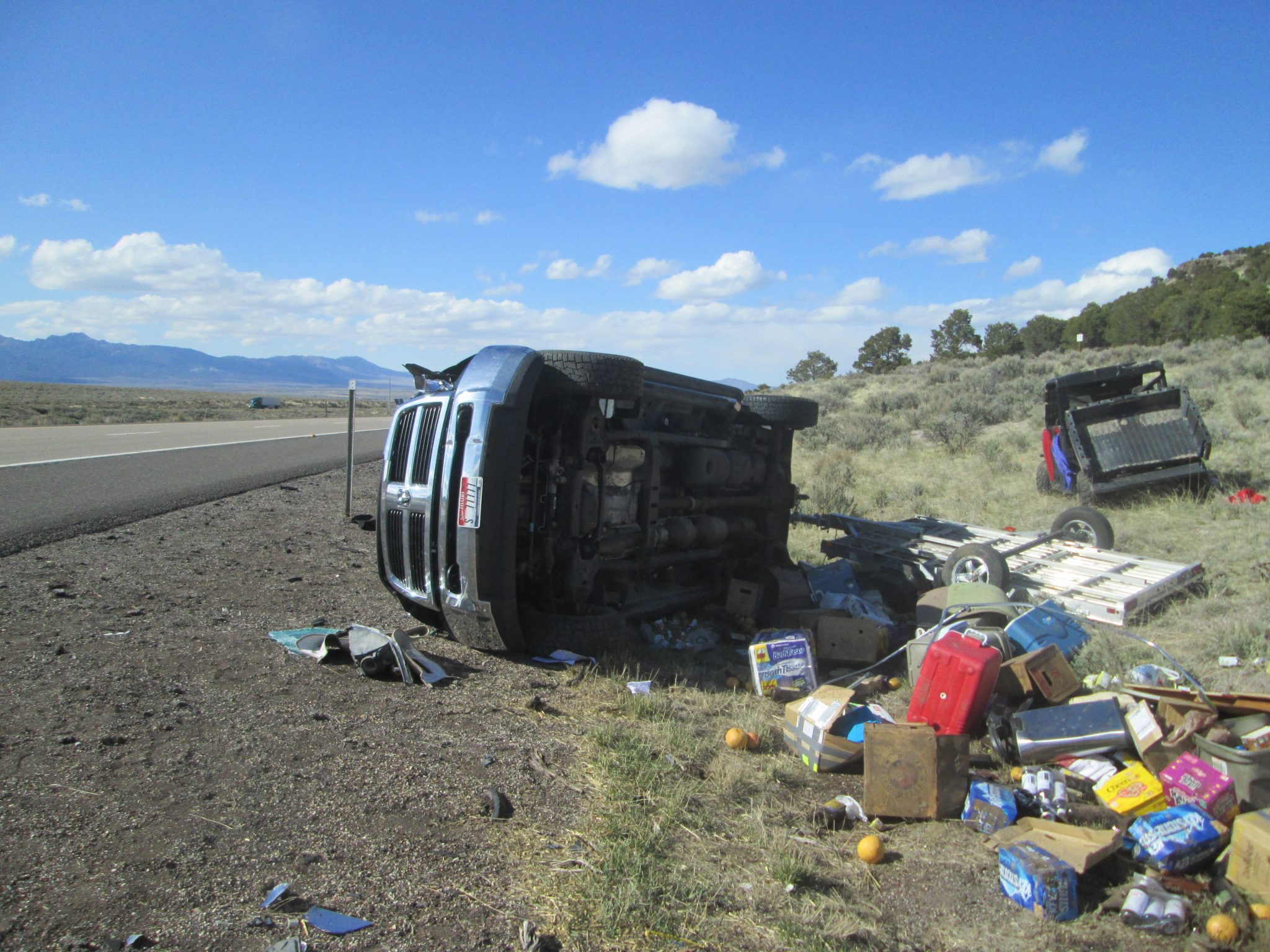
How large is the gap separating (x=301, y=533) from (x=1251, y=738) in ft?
27.1

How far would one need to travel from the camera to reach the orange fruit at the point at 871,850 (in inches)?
135

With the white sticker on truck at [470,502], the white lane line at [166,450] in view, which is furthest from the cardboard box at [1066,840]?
the white lane line at [166,450]

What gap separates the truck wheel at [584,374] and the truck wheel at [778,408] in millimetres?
2597

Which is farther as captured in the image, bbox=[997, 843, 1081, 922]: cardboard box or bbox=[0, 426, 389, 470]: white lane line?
bbox=[0, 426, 389, 470]: white lane line

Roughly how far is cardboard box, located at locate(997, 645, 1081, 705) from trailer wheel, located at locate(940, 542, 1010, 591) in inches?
89.8

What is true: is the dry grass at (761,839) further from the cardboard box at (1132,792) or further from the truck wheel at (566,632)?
the cardboard box at (1132,792)

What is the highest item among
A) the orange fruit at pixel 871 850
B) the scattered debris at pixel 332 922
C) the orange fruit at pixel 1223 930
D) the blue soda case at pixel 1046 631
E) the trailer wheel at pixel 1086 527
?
the trailer wheel at pixel 1086 527

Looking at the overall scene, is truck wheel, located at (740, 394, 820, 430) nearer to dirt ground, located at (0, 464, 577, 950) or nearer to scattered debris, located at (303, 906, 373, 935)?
dirt ground, located at (0, 464, 577, 950)

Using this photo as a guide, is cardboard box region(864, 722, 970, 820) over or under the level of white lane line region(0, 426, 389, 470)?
under

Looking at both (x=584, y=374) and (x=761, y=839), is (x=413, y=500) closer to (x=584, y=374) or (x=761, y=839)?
(x=584, y=374)

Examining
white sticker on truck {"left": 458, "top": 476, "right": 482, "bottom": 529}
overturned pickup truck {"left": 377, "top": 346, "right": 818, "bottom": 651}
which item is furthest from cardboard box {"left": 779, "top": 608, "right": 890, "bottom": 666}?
white sticker on truck {"left": 458, "top": 476, "right": 482, "bottom": 529}

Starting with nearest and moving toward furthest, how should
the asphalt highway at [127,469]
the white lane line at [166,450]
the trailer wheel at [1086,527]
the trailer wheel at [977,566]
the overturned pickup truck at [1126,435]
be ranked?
the trailer wheel at [977,566]
the asphalt highway at [127,469]
the trailer wheel at [1086,527]
the overturned pickup truck at [1126,435]
the white lane line at [166,450]

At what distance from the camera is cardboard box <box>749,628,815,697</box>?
5523 millimetres

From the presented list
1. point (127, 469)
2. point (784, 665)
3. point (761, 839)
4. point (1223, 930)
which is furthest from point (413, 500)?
point (127, 469)
